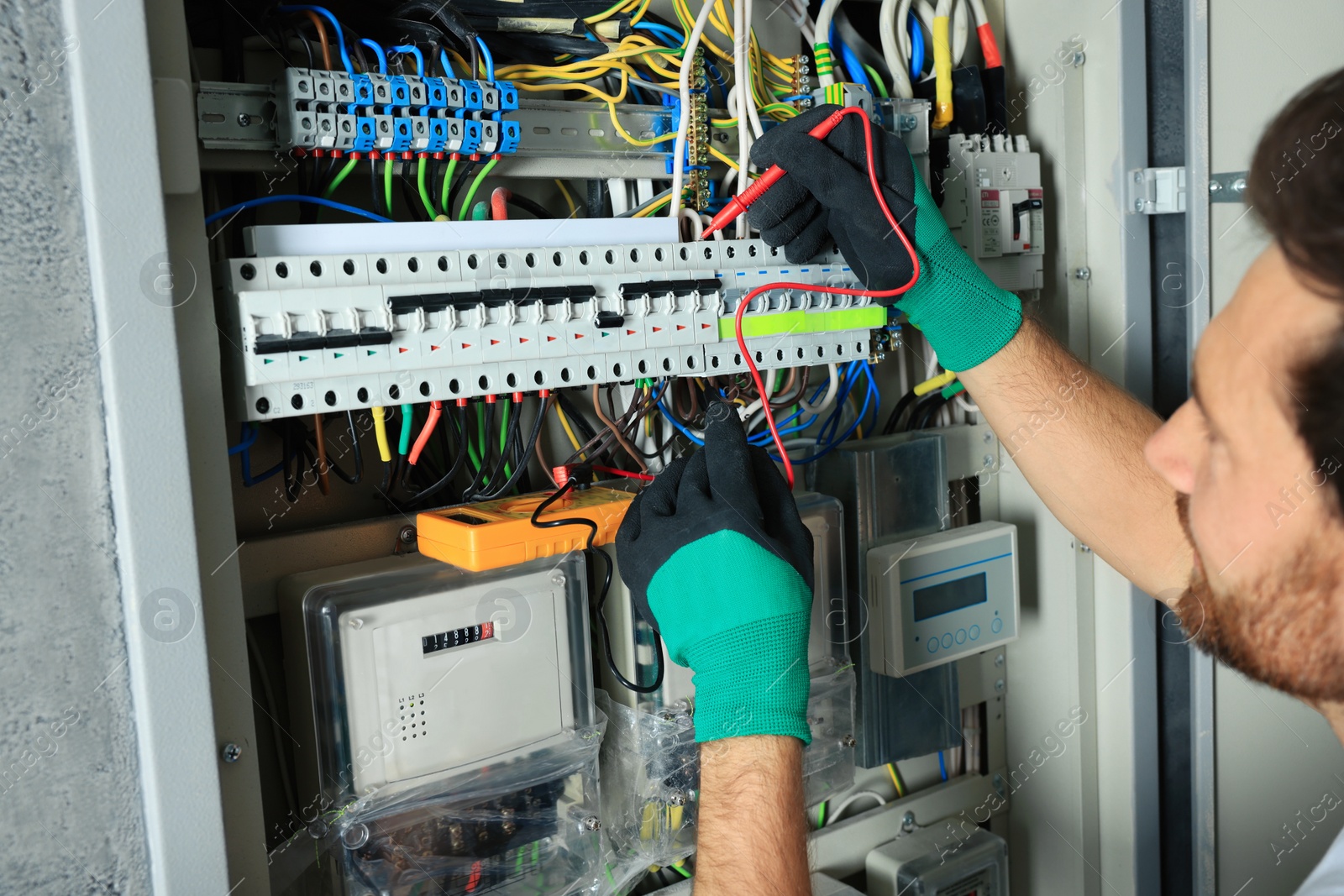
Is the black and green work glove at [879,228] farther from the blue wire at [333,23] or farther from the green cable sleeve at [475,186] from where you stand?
the blue wire at [333,23]

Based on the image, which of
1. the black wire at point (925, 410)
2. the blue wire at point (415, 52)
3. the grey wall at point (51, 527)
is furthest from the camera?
the black wire at point (925, 410)

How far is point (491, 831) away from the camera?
116 cm

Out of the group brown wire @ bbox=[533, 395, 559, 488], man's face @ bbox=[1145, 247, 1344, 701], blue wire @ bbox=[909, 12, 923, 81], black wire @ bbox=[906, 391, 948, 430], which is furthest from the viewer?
black wire @ bbox=[906, 391, 948, 430]

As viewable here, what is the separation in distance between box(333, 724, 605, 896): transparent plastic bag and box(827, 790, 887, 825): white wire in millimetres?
517

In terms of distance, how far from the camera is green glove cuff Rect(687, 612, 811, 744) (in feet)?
3.44

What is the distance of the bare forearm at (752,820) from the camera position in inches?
39.2

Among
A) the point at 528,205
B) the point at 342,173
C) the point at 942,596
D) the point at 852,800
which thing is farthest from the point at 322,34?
the point at 852,800

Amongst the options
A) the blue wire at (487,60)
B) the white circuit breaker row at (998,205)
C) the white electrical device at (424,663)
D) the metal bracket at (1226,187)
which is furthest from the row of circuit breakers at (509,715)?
the metal bracket at (1226,187)

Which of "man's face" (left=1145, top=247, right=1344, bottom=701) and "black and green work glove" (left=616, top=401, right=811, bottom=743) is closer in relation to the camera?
"man's face" (left=1145, top=247, right=1344, bottom=701)

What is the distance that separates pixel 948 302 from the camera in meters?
1.23

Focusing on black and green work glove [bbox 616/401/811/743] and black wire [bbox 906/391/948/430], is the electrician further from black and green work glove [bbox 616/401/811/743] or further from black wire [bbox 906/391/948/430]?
black wire [bbox 906/391/948/430]

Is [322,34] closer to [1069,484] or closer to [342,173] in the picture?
[342,173]

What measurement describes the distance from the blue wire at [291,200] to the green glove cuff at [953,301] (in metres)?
0.62

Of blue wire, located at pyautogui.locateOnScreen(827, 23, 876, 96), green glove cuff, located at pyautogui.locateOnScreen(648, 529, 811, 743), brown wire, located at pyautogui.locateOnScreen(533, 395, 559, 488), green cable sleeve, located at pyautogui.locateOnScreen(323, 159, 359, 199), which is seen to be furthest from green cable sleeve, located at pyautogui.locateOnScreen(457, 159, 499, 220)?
blue wire, located at pyautogui.locateOnScreen(827, 23, 876, 96)
